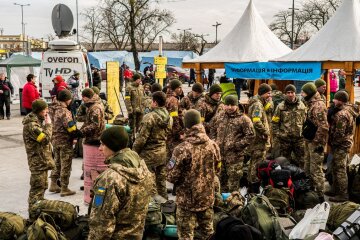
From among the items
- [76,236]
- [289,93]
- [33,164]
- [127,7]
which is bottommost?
[76,236]

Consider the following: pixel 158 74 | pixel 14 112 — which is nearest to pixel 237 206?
pixel 158 74

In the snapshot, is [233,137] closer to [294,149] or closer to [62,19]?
[294,149]

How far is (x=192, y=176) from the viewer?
15.9 feet

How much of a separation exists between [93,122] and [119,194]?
3939 millimetres

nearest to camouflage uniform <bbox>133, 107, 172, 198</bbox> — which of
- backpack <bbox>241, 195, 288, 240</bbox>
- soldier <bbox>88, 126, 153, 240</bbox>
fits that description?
backpack <bbox>241, 195, 288, 240</bbox>

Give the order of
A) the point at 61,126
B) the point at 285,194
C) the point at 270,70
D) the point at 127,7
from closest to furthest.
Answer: the point at 285,194 → the point at 61,126 → the point at 270,70 → the point at 127,7

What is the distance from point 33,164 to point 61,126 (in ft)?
3.60

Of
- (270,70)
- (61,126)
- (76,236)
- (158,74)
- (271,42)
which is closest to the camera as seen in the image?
(76,236)

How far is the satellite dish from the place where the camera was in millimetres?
15781

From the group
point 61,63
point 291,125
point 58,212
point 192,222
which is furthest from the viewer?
point 61,63

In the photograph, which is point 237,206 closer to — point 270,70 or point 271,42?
point 270,70

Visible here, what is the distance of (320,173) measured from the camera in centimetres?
741

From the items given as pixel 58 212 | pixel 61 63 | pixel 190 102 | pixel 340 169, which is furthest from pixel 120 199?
pixel 61 63

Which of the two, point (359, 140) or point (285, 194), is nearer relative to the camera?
point (285, 194)
